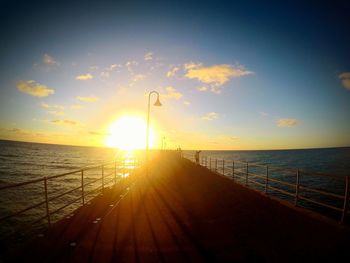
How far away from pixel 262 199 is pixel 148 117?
411 inches

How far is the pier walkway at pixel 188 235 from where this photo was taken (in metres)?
4.21

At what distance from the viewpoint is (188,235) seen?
5.18m

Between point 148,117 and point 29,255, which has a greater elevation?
point 148,117

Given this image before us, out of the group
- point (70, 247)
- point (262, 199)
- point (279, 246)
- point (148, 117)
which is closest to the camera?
point (70, 247)

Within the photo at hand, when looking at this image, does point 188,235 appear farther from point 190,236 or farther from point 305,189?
point 305,189

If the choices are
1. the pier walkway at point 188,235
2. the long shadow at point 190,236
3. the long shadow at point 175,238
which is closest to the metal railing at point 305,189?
the pier walkway at point 188,235

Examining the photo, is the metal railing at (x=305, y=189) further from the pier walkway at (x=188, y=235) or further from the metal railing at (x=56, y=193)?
the metal railing at (x=56, y=193)

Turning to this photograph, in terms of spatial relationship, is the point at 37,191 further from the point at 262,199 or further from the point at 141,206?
the point at 262,199

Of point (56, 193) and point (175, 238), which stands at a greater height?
point (175, 238)

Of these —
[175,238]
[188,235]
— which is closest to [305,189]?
[188,235]

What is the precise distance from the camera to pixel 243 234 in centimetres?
536

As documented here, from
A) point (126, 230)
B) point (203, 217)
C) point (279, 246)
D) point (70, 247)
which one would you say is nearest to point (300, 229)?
point (279, 246)

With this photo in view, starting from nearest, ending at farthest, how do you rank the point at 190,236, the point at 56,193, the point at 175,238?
the point at 175,238
the point at 190,236
the point at 56,193

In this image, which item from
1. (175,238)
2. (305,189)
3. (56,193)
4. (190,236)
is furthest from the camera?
(305,189)
